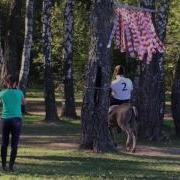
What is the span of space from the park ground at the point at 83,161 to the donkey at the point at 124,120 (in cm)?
34

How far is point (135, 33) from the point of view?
16.6 metres

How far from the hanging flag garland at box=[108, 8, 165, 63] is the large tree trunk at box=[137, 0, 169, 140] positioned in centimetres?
144

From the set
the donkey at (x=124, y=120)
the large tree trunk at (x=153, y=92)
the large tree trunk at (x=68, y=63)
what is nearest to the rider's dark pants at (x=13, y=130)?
the donkey at (x=124, y=120)

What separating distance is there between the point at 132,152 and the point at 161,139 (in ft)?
10.4

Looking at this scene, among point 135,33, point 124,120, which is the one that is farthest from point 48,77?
point 124,120

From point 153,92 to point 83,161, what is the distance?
5.48 m

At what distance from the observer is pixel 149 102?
1902 centimetres

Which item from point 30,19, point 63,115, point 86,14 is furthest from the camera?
point 86,14

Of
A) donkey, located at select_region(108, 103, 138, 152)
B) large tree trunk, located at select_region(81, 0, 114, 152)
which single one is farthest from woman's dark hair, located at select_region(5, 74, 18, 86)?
donkey, located at select_region(108, 103, 138, 152)

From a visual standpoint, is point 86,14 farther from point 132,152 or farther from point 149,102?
point 132,152

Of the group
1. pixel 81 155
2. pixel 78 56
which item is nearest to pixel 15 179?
pixel 81 155

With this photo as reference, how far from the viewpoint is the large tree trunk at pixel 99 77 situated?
15453 millimetres

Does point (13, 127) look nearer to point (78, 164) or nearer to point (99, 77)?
point (78, 164)

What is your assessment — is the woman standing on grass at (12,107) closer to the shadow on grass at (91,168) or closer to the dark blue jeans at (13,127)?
the dark blue jeans at (13,127)
